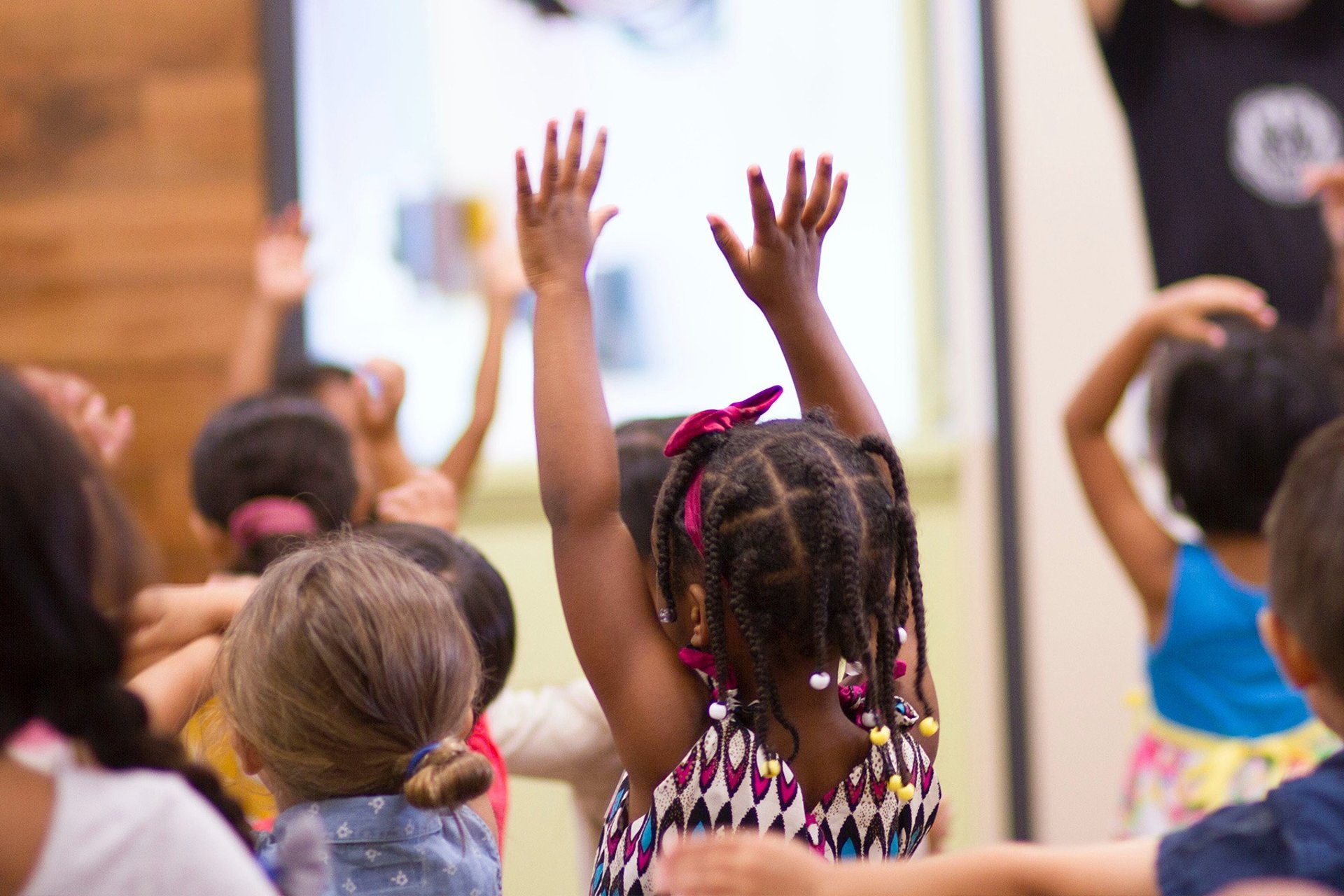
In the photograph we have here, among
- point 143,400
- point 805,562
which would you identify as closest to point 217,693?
point 805,562

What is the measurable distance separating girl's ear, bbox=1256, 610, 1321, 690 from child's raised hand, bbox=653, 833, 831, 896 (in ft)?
0.86

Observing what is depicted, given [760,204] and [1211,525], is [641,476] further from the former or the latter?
[1211,525]

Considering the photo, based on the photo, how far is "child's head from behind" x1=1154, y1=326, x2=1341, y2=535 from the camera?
4.66ft

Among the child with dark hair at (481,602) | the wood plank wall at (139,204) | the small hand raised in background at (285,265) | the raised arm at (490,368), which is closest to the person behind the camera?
the child with dark hair at (481,602)

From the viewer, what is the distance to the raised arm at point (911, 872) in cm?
62

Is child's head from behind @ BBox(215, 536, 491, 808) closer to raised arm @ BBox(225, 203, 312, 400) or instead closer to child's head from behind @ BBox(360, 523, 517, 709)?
child's head from behind @ BBox(360, 523, 517, 709)

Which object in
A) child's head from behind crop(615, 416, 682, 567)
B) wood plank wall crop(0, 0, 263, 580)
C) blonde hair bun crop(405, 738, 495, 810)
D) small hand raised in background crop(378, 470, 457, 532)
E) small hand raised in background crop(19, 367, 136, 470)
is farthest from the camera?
wood plank wall crop(0, 0, 263, 580)

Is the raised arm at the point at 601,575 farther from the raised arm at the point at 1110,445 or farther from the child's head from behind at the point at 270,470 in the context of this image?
the raised arm at the point at 1110,445

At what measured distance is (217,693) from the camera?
877 millimetres

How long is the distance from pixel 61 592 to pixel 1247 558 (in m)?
1.24

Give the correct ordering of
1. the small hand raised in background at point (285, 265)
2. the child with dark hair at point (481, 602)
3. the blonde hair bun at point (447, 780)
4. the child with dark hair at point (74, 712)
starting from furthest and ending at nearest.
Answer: the small hand raised in background at point (285, 265), the child with dark hair at point (481, 602), the blonde hair bun at point (447, 780), the child with dark hair at point (74, 712)

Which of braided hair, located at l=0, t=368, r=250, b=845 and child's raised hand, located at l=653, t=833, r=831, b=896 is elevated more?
braided hair, located at l=0, t=368, r=250, b=845

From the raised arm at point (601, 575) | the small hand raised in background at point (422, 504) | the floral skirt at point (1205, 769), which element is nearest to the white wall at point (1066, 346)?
the floral skirt at point (1205, 769)

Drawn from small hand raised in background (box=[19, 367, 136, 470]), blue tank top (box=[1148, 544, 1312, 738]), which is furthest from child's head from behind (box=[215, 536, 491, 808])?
blue tank top (box=[1148, 544, 1312, 738])
